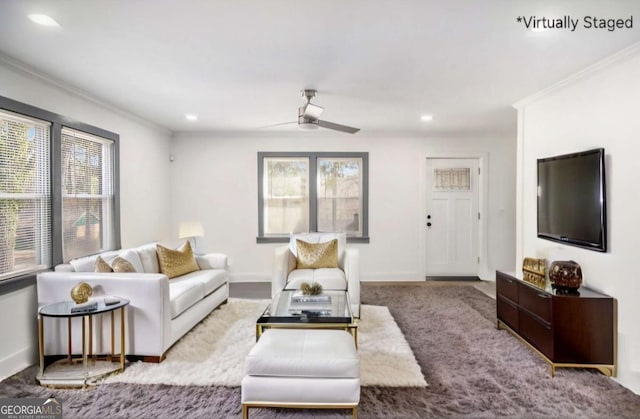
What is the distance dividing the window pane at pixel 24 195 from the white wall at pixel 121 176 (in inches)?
7.7

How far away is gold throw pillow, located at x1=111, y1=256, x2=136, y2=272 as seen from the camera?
3.06 meters

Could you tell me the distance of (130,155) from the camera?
4.39 metres

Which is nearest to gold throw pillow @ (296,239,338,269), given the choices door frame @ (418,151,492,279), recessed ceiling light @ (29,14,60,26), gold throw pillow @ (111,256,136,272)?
gold throw pillow @ (111,256,136,272)

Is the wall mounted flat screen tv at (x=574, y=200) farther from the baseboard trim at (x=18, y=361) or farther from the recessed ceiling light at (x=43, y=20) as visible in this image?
the baseboard trim at (x=18, y=361)

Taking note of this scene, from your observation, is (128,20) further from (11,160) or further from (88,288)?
(88,288)

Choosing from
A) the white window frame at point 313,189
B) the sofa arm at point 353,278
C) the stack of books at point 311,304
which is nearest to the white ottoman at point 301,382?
the stack of books at point 311,304

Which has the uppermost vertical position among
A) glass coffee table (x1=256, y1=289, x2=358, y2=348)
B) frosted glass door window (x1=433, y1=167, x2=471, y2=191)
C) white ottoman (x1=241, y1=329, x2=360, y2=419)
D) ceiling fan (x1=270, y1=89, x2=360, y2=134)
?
ceiling fan (x1=270, y1=89, x2=360, y2=134)

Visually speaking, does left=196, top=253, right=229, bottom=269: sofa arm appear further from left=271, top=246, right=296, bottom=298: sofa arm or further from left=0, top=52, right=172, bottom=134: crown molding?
left=0, top=52, right=172, bottom=134: crown molding

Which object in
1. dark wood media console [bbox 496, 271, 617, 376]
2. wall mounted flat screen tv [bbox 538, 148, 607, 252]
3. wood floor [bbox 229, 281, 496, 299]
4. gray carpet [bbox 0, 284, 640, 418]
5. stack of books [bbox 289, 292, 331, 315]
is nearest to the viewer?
gray carpet [bbox 0, 284, 640, 418]

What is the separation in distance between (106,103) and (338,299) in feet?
10.7

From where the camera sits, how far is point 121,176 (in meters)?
4.19

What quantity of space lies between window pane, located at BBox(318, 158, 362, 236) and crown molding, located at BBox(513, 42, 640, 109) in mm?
2601

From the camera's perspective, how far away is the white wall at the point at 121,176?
8.75ft

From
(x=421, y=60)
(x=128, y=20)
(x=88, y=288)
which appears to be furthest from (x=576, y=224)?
(x=88, y=288)
